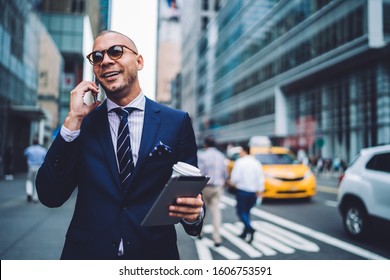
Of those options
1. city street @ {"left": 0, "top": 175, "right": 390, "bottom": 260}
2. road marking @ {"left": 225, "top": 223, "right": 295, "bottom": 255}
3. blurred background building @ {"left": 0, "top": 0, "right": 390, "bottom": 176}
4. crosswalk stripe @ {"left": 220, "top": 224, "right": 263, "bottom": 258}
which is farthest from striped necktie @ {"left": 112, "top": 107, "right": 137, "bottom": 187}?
road marking @ {"left": 225, "top": 223, "right": 295, "bottom": 255}

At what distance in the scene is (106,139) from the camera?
1.68 metres

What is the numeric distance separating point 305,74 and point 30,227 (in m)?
25.4

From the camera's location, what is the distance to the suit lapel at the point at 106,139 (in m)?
1.62

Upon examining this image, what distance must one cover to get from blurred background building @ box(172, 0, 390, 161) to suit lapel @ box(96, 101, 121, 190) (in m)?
3.91

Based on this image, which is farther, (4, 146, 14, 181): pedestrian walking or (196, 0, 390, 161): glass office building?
(196, 0, 390, 161): glass office building

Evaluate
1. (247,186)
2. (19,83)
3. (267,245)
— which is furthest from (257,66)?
(267,245)

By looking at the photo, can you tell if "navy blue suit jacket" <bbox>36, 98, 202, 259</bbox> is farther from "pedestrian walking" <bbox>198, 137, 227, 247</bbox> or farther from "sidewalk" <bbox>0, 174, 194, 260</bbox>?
"pedestrian walking" <bbox>198, 137, 227, 247</bbox>

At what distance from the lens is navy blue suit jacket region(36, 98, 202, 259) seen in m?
1.59

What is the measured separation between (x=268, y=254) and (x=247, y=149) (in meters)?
2.35

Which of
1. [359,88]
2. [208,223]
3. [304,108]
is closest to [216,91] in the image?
[304,108]

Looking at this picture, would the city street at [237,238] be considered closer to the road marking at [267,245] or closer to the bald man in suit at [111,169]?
the road marking at [267,245]

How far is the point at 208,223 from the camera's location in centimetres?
772

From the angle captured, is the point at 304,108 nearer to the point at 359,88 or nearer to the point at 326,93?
the point at 326,93

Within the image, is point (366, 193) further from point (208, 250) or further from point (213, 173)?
point (208, 250)
